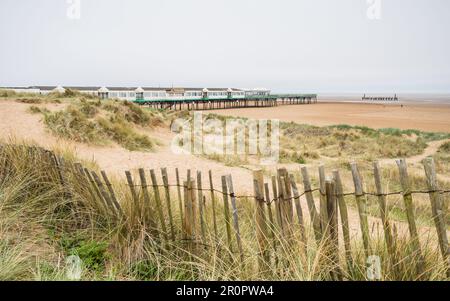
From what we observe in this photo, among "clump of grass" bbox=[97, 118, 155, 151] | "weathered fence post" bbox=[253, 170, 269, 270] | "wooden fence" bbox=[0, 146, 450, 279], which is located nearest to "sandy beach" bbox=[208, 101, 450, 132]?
"clump of grass" bbox=[97, 118, 155, 151]

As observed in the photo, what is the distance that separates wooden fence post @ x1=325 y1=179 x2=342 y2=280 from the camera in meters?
2.79

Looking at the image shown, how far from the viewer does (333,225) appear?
9.45 ft

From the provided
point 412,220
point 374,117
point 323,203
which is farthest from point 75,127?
point 374,117

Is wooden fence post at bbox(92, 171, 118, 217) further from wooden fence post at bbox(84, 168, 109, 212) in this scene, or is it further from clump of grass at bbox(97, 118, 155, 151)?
clump of grass at bbox(97, 118, 155, 151)

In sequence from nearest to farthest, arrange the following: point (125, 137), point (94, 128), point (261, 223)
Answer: point (261, 223), point (94, 128), point (125, 137)

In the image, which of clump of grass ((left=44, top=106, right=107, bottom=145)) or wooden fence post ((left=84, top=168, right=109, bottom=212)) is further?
clump of grass ((left=44, top=106, right=107, bottom=145))

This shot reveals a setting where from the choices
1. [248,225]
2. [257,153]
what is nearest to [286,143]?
[257,153]

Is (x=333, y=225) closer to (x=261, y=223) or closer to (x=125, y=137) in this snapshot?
(x=261, y=223)

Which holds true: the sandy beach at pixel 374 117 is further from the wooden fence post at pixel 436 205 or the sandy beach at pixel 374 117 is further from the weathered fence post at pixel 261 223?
the weathered fence post at pixel 261 223

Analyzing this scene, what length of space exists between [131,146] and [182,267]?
11.4 meters

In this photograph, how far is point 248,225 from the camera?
13.5 feet

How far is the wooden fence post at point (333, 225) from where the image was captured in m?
2.79

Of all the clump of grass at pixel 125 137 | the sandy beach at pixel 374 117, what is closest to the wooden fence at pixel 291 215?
the clump of grass at pixel 125 137
